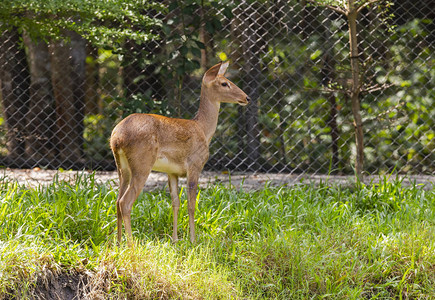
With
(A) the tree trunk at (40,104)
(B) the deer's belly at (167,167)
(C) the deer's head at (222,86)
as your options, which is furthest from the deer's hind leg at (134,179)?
(A) the tree trunk at (40,104)

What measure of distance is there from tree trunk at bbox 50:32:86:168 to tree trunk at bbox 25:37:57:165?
0.47 ft

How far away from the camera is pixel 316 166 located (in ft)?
23.3

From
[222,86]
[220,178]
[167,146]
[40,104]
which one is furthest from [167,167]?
[40,104]

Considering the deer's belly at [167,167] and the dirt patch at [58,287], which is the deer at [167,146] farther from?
the dirt patch at [58,287]

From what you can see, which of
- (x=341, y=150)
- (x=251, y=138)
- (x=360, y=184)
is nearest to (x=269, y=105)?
(x=251, y=138)

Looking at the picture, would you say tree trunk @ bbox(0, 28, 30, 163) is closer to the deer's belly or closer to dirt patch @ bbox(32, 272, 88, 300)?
the deer's belly

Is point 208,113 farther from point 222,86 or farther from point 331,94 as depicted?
point 331,94

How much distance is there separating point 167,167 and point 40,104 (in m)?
3.93

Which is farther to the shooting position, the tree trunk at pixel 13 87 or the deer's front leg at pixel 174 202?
the tree trunk at pixel 13 87

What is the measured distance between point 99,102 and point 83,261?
444cm

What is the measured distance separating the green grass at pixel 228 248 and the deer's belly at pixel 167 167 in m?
0.51

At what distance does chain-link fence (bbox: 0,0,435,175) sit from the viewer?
21.9ft

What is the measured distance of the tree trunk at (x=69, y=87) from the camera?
23.3 ft

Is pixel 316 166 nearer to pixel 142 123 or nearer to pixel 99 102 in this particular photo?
pixel 99 102
